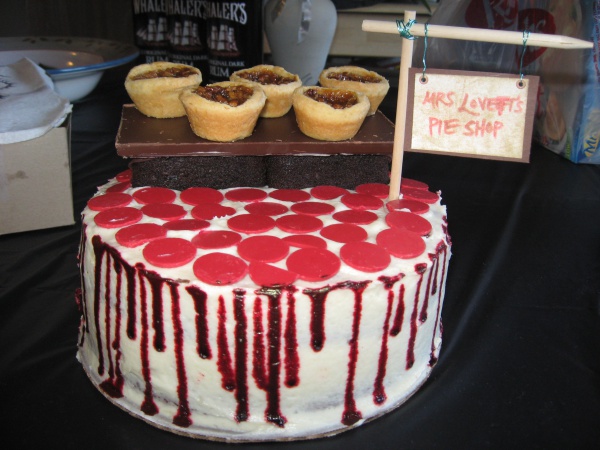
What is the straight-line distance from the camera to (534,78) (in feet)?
3.19

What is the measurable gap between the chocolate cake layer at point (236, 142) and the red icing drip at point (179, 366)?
356 millimetres

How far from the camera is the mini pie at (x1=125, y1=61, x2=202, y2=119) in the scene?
121 centimetres

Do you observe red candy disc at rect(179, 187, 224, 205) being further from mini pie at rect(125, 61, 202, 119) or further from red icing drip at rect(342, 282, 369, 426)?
red icing drip at rect(342, 282, 369, 426)

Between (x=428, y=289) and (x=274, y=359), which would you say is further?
(x=428, y=289)

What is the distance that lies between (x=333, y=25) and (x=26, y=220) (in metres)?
1.44

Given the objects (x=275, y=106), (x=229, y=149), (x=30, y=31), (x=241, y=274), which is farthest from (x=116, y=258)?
(x=30, y=31)

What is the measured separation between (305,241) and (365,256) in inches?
4.2

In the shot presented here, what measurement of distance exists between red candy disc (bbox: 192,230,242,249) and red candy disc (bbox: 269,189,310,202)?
18 cm

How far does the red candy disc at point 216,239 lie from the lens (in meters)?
0.95

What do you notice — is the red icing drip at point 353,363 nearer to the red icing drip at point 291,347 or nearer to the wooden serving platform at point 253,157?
the red icing drip at point 291,347

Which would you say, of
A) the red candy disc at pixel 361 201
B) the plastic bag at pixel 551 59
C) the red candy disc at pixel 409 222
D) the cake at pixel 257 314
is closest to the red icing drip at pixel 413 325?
the cake at pixel 257 314

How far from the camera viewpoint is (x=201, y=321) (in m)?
0.88

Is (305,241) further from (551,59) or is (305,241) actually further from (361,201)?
(551,59)

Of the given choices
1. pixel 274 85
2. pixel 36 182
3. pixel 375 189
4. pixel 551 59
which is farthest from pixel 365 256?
pixel 551 59
